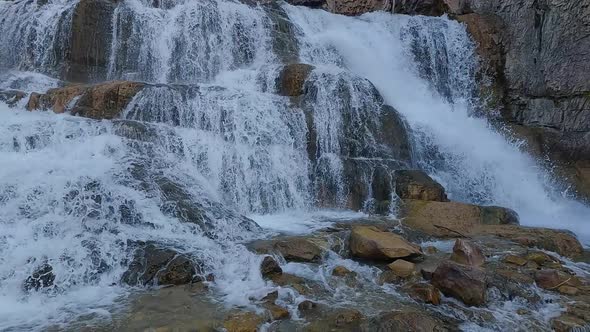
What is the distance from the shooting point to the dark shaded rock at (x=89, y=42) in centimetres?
1502

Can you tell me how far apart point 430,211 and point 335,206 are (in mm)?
2156

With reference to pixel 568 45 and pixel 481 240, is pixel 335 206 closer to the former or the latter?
pixel 481 240

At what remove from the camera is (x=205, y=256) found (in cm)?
701

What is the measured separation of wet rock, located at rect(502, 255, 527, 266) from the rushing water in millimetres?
3318

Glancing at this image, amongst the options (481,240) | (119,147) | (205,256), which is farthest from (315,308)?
(119,147)

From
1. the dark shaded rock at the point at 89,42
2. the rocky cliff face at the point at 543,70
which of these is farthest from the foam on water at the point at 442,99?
the dark shaded rock at the point at 89,42

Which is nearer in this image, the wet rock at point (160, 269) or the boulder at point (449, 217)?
the wet rock at point (160, 269)

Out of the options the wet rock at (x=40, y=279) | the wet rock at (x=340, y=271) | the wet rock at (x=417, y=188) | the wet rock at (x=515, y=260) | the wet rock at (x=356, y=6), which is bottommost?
the wet rock at (x=40, y=279)

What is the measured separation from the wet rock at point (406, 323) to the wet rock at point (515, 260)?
2769mm

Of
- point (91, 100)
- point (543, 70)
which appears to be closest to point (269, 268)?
point (91, 100)

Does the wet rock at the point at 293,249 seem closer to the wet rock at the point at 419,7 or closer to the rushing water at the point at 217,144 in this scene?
the rushing water at the point at 217,144

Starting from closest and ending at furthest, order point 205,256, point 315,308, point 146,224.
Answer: point 315,308, point 205,256, point 146,224

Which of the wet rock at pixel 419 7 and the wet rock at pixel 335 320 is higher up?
the wet rock at pixel 419 7

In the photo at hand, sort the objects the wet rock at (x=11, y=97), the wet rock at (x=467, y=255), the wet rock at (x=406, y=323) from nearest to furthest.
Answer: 1. the wet rock at (x=406, y=323)
2. the wet rock at (x=467, y=255)
3. the wet rock at (x=11, y=97)
